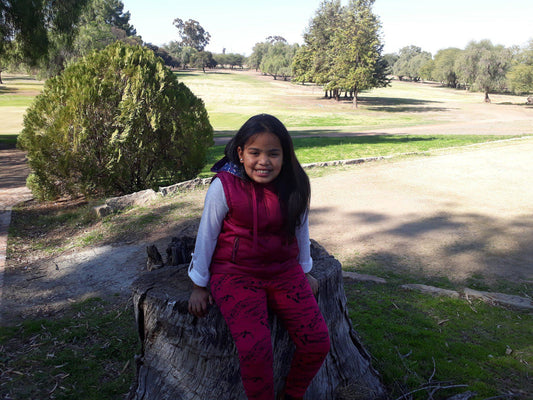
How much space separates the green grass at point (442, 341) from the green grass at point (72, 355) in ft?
6.62

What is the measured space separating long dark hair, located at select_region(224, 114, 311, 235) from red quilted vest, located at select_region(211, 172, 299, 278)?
60 millimetres

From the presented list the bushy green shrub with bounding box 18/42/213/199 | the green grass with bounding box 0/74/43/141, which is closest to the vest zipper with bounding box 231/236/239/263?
the bushy green shrub with bounding box 18/42/213/199

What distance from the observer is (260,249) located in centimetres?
249

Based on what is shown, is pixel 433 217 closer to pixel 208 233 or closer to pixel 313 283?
pixel 313 283

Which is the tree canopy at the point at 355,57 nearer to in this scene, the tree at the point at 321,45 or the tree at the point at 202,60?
the tree at the point at 321,45

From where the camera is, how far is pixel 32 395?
3172 millimetres

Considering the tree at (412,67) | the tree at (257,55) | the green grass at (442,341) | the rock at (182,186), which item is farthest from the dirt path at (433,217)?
the tree at (257,55)

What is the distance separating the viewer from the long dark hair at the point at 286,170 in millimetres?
2568

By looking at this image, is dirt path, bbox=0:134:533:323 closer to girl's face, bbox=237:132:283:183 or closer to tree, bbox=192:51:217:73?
girl's face, bbox=237:132:283:183

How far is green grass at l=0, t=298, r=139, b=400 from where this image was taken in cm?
324

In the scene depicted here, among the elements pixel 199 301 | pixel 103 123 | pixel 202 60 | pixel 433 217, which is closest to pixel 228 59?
pixel 202 60

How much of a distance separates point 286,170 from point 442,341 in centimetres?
215

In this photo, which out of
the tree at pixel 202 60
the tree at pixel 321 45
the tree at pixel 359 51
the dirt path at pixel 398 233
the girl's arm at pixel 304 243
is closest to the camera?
the girl's arm at pixel 304 243

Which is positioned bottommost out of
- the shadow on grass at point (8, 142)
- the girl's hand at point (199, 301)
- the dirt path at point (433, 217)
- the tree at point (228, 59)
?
the shadow on grass at point (8, 142)
